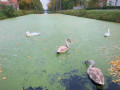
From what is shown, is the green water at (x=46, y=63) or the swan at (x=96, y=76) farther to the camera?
the green water at (x=46, y=63)

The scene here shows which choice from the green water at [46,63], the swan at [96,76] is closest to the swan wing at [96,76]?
the swan at [96,76]

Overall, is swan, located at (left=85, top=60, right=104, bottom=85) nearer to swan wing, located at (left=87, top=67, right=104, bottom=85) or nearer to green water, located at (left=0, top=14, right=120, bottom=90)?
swan wing, located at (left=87, top=67, right=104, bottom=85)

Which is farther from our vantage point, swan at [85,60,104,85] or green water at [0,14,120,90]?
green water at [0,14,120,90]

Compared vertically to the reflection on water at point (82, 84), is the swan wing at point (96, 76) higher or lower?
higher

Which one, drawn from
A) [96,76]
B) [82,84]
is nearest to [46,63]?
[82,84]

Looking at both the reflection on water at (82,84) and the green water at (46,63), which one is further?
the green water at (46,63)

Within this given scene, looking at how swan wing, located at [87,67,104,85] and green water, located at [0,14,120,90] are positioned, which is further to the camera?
green water, located at [0,14,120,90]

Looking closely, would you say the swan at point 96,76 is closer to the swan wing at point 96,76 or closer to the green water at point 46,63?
the swan wing at point 96,76

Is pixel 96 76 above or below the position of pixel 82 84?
above

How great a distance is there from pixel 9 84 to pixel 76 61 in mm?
1568

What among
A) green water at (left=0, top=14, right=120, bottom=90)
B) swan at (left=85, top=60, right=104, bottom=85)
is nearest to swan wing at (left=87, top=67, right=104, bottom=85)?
swan at (left=85, top=60, right=104, bottom=85)

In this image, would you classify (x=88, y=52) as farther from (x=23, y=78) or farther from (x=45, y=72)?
(x=23, y=78)

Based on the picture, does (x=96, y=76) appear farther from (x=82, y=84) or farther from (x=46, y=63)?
(x=46, y=63)

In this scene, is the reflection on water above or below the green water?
below
